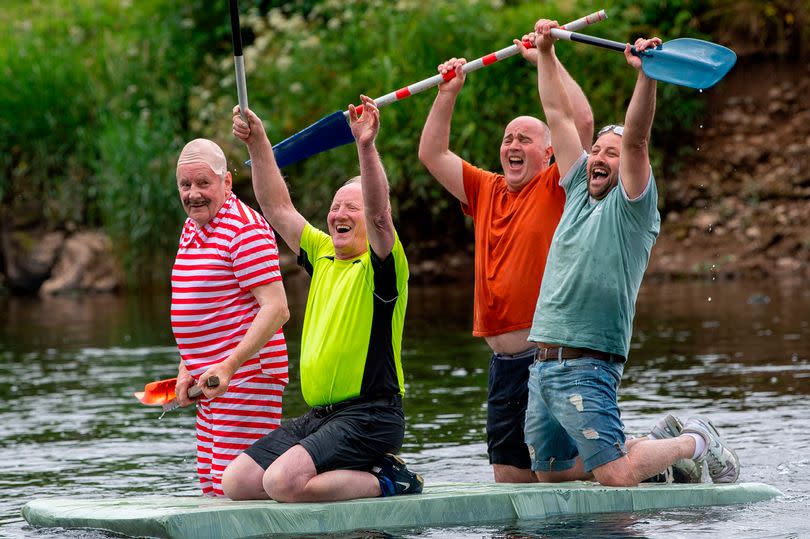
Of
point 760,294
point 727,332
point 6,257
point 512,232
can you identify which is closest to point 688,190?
point 760,294

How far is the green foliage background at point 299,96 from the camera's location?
69.2 ft

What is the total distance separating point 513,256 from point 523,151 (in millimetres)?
487

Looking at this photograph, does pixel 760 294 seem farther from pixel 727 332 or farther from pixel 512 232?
pixel 512 232

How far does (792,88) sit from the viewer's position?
21.6 m

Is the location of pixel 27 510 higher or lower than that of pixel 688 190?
lower

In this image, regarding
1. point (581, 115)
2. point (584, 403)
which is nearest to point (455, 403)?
point (581, 115)

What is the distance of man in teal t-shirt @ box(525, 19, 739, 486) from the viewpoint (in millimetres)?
6027

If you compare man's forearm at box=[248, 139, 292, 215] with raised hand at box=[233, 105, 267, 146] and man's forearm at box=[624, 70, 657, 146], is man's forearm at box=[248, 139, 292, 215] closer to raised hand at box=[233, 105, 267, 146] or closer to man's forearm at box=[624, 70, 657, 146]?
raised hand at box=[233, 105, 267, 146]

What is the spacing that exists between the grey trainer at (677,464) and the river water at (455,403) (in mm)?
288

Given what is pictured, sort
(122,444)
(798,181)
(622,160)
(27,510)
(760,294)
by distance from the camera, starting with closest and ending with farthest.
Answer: (622,160)
(27,510)
(122,444)
(760,294)
(798,181)

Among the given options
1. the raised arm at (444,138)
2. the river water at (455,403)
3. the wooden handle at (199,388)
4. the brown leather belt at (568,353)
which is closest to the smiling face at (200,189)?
the wooden handle at (199,388)

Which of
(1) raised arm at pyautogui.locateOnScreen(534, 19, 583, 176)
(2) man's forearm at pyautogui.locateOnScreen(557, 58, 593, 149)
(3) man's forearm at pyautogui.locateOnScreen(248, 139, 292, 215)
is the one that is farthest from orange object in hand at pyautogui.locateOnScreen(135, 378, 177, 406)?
(2) man's forearm at pyautogui.locateOnScreen(557, 58, 593, 149)

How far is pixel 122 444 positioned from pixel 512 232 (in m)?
3.60

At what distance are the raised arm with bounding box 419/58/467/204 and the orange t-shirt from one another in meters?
0.27
